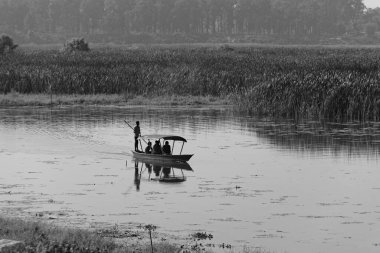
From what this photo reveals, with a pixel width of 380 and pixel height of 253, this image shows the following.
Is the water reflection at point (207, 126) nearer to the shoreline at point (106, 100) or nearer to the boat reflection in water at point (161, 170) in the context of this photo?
the shoreline at point (106, 100)

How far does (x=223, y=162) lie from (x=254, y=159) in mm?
1450

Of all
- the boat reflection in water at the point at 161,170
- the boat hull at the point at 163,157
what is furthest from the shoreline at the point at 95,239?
the boat hull at the point at 163,157

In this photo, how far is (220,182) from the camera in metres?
28.9

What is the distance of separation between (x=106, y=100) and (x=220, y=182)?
98.8ft

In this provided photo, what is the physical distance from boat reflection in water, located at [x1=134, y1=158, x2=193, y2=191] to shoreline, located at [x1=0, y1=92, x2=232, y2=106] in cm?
2336

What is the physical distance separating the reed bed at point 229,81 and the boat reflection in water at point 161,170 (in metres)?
16.0

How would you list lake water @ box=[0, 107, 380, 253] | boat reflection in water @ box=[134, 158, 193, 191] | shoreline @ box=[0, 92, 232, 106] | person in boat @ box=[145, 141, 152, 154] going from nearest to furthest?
1. lake water @ box=[0, 107, 380, 253]
2. boat reflection in water @ box=[134, 158, 193, 191]
3. person in boat @ box=[145, 141, 152, 154]
4. shoreline @ box=[0, 92, 232, 106]

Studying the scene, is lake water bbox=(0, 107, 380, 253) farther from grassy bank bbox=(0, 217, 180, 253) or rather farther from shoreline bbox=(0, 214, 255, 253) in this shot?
grassy bank bbox=(0, 217, 180, 253)

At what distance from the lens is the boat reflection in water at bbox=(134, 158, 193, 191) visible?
30.0 meters

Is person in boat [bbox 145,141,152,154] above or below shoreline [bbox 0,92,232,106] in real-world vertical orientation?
below

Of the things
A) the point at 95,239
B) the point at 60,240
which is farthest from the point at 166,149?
the point at 60,240

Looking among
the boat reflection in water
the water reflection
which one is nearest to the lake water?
the water reflection

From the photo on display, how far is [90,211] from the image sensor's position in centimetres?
2425

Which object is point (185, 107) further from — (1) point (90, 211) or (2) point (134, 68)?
(1) point (90, 211)
